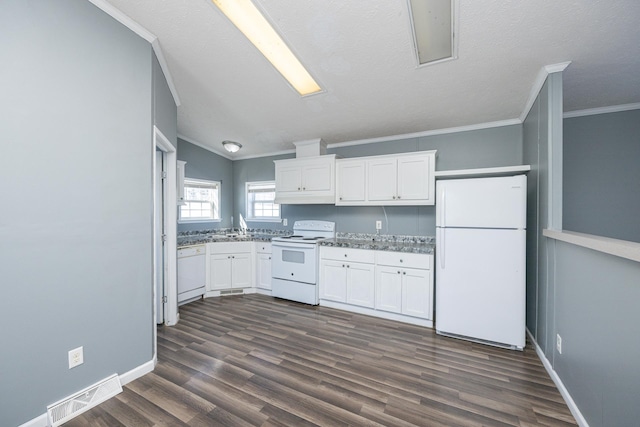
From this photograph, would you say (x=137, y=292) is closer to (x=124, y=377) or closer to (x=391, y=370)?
(x=124, y=377)

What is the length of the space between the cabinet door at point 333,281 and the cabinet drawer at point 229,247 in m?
1.39

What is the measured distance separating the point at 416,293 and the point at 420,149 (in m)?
2.03

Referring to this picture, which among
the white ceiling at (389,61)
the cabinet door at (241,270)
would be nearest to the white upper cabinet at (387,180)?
the white ceiling at (389,61)

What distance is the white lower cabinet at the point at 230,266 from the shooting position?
3900 mm

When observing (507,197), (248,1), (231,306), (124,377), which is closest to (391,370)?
(507,197)

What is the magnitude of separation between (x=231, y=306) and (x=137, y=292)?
168 centimetres

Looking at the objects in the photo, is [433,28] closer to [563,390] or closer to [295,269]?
[563,390]

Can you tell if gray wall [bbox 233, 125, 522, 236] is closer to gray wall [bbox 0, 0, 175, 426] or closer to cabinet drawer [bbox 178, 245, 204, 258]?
cabinet drawer [bbox 178, 245, 204, 258]

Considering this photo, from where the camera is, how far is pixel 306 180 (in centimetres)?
397

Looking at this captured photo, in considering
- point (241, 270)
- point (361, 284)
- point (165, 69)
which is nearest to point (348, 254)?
point (361, 284)

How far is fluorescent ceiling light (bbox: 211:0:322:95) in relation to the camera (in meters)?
1.82

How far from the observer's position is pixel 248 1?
1.74 m

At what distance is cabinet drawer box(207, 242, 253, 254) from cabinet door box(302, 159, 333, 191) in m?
1.36

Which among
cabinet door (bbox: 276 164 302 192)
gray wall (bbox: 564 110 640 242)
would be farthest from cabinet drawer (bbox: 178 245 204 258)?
gray wall (bbox: 564 110 640 242)
